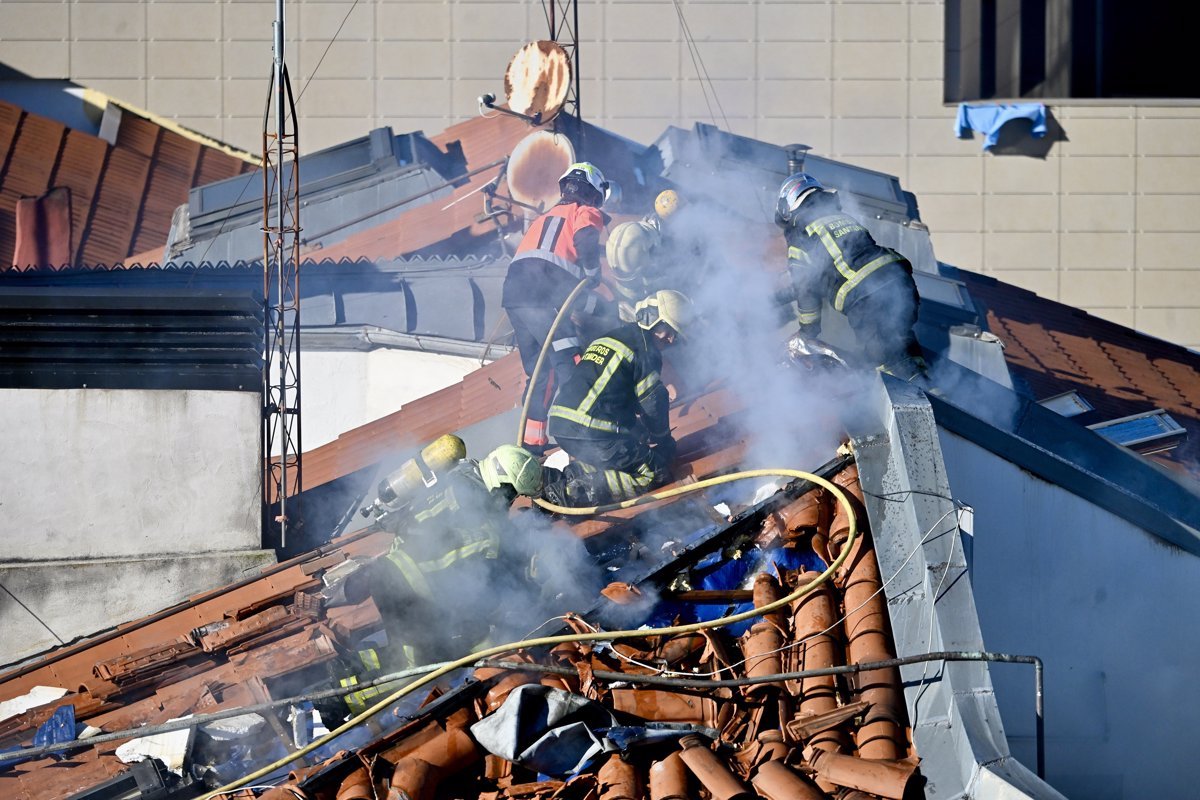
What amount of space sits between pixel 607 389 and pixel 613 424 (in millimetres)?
219

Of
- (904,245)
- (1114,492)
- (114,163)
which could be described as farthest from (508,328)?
(114,163)

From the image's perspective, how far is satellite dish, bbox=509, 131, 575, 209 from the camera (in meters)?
13.5

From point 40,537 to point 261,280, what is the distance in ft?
14.4

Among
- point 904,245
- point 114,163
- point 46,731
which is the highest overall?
point 114,163

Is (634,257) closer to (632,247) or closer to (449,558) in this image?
(632,247)

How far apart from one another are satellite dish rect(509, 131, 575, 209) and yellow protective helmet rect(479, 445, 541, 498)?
6.69 m

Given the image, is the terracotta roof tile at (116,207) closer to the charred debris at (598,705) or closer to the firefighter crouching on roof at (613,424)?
the charred debris at (598,705)

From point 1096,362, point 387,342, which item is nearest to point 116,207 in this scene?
point 387,342

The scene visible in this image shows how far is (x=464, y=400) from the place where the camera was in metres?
10.5

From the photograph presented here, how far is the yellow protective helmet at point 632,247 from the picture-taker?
9.62 m

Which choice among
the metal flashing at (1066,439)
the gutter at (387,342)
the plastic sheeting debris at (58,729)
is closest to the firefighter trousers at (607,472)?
the metal flashing at (1066,439)

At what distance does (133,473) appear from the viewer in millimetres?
9102

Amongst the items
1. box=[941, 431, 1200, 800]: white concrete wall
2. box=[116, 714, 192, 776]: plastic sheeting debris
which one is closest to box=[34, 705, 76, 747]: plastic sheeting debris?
box=[116, 714, 192, 776]: plastic sheeting debris

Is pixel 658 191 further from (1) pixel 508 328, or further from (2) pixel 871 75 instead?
(2) pixel 871 75
